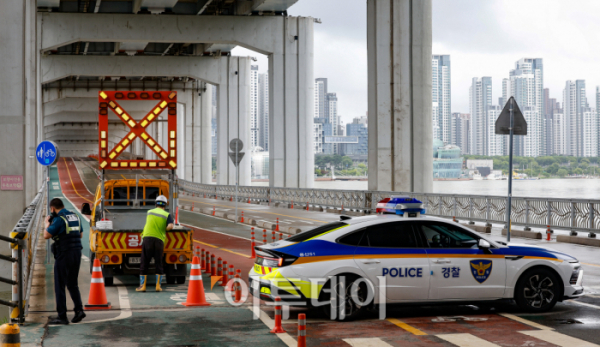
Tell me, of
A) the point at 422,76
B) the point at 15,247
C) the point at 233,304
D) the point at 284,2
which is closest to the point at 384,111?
the point at 422,76

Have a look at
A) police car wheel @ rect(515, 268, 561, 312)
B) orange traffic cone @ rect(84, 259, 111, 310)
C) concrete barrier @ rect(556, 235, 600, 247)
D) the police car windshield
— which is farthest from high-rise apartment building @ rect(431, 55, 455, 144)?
orange traffic cone @ rect(84, 259, 111, 310)

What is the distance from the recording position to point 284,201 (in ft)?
147

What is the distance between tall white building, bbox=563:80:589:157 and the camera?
412 ft

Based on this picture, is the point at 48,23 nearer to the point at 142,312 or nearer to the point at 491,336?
the point at 142,312

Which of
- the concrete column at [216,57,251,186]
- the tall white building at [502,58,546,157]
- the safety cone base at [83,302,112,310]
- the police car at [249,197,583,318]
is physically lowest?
the safety cone base at [83,302,112,310]

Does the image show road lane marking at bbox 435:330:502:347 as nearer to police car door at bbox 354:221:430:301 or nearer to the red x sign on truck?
police car door at bbox 354:221:430:301

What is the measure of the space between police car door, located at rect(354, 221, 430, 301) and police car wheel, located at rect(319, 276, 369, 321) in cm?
21

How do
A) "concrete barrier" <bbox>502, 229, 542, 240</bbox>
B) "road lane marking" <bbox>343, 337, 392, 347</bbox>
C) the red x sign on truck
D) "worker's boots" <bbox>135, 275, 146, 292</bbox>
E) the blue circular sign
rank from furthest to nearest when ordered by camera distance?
1. "concrete barrier" <bbox>502, 229, 542, 240</bbox>
2. the blue circular sign
3. the red x sign on truck
4. "worker's boots" <bbox>135, 275, 146, 292</bbox>
5. "road lane marking" <bbox>343, 337, 392, 347</bbox>

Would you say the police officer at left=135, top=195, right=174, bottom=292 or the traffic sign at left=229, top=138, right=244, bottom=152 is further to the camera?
the traffic sign at left=229, top=138, right=244, bottom=152

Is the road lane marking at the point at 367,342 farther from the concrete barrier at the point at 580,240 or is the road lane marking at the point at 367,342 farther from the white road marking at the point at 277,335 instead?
the concrete barrier at the point at 580,240

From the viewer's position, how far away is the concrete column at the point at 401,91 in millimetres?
29859

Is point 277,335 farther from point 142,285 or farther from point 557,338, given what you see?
point 142,285

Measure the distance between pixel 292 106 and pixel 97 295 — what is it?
117ft

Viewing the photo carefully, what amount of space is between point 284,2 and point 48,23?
14.0 metres
